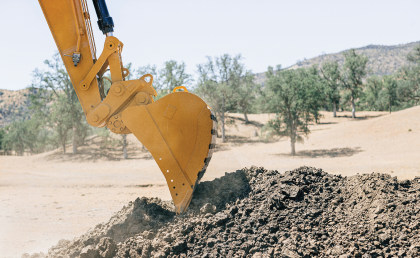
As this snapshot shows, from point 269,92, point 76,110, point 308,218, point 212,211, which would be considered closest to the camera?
point 308,218

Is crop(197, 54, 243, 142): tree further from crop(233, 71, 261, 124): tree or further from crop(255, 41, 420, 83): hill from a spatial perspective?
crop(255, 41, 420, 83): hill

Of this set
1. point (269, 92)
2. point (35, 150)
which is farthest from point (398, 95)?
point (35, 150)

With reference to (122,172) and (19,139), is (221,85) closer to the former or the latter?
(122,172)

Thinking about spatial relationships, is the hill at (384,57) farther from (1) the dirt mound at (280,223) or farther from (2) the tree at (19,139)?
(1) the dirt mound at (280,223)

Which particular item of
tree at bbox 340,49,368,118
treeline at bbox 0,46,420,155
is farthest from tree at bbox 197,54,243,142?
tree at bbox 340,49,368,118

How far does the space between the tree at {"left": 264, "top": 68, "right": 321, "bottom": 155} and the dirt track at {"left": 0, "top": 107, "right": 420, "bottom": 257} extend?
84.9 inches

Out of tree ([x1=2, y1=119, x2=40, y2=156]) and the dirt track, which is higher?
tree ([x1=2, y1=119, x2=40, y2=156])

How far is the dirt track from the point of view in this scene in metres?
7.41

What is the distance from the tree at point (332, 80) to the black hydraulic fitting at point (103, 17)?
4220 centimetres

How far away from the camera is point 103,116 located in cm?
514

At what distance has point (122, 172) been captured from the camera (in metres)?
18.2

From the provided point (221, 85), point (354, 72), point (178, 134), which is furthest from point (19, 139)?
point (178, 134)

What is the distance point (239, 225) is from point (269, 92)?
17.1 metres

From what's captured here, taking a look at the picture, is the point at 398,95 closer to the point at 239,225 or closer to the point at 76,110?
A: the point at 76,110
